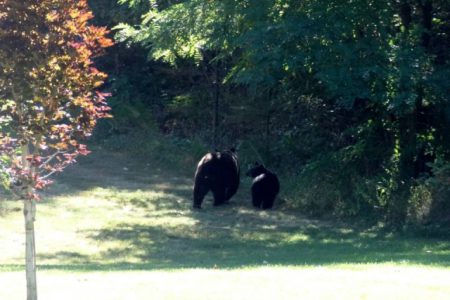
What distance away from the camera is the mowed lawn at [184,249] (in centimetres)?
1096

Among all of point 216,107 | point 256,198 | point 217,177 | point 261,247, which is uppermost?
point 216,107

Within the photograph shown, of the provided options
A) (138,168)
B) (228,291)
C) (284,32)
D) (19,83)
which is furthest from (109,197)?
(19,83)

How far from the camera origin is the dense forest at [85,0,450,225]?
1836 cm

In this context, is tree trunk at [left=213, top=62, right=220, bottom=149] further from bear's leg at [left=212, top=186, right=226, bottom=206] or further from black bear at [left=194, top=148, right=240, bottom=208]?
bear's leg at [left=212, top=186, right=226, bottom=206]

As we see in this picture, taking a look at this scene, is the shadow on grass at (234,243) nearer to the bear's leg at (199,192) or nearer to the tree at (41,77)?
the bear's leg at (199,192)

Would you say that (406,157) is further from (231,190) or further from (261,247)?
(261,247)

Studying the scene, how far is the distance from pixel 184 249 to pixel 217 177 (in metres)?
5.48

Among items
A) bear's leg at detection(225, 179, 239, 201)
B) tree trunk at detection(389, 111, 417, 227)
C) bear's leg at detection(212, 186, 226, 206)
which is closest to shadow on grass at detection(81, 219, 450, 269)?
tree trunk at detection(389, 111, 417, 227)

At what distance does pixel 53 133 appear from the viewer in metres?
9.04

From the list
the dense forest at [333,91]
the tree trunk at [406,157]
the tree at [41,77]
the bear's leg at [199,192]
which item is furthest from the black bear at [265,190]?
the tree at [41,77]

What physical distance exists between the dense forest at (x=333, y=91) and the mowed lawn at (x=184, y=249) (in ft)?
4.41

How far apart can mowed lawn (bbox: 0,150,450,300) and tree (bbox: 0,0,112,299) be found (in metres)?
2.33

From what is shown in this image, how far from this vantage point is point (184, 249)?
18.3 metres

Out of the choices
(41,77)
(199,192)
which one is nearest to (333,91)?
(199,192)
